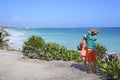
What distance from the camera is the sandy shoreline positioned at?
38.5 feet

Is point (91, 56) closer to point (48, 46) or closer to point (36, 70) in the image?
point (36, 70)

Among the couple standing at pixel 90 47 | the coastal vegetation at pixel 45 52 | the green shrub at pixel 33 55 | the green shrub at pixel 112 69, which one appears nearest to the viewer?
the green shrub at pixel 112 69

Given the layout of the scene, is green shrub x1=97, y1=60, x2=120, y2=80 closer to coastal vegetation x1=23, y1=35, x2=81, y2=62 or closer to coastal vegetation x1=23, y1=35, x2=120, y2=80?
coastal vegetation x1=23, y1=35, x2=120, y2=80

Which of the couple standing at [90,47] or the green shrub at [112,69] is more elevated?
the couple standing at [90,47]

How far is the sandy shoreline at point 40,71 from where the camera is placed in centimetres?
1173

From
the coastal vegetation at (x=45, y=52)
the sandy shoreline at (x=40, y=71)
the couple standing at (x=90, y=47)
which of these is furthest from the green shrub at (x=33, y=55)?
the couple standing at (x=90, y=47)

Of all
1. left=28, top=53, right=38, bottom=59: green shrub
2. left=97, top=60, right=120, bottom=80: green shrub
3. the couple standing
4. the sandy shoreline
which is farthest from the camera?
left=28, top=53, right=38, bottom=59: green shrub

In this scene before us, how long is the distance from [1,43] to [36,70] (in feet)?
50.4

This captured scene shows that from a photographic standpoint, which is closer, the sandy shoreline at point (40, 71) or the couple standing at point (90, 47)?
the sandy shoreline at point (40, 71)

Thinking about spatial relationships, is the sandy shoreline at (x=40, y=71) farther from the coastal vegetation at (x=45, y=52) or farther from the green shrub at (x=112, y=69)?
the coastal vegetation at (x=45, y=52)

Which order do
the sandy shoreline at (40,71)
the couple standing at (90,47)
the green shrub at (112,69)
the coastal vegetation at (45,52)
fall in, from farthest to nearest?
the coastal vegetation at (45,52)
the couple standing at (90,47)
the sandy shoreline at (40,71)
the green shrub at (112,69)

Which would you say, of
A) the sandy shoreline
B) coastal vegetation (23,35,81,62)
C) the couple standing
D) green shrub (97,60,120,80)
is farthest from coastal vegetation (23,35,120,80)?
green shrub (97,60,120,80)

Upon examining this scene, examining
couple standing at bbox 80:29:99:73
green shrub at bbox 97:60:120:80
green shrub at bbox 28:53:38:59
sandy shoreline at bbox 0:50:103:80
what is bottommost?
sandy shoreline at bbox 0:50:103:80

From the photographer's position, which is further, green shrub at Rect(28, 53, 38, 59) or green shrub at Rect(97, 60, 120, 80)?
green shrub at Rect(28, 53, 38, 59)
